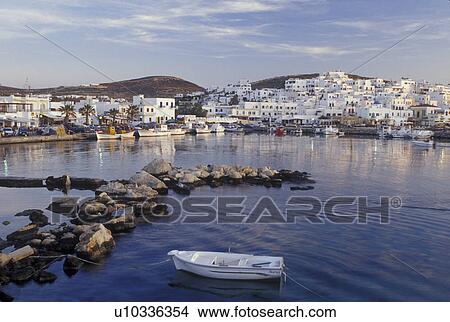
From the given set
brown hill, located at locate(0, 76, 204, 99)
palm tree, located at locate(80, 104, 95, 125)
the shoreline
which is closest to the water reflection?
the shoreline

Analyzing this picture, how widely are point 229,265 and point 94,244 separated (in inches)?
115

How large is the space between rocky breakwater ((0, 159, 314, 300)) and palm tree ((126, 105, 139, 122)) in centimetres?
4074

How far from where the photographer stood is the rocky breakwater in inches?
330

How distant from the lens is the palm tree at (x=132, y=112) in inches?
2309

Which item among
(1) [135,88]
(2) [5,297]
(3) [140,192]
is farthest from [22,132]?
(1) [135,88]

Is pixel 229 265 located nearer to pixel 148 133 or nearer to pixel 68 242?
pixel 68 242

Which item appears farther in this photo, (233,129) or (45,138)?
(233,129)

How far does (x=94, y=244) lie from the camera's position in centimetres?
904

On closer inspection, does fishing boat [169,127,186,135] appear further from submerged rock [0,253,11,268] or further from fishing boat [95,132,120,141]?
submerged rock [0,253,11,268]

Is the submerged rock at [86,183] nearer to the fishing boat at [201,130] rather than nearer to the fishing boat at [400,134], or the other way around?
the fishing boat at [201,130]

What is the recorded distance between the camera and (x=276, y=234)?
35.2 ft

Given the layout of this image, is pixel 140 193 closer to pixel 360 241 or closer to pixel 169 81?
pixel 360 241

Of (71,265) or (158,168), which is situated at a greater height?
(158,168)

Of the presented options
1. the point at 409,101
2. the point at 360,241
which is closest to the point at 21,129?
the point at 360,241
